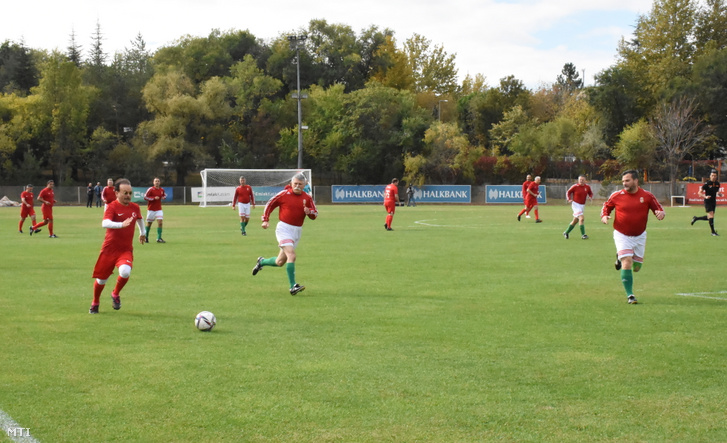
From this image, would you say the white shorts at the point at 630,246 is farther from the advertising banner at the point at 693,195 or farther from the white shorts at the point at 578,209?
the advertising banner at the point at 693,195

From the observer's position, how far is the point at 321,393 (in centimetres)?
680

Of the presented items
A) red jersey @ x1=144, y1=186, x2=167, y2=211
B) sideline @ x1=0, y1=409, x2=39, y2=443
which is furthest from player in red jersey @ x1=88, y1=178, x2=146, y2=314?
red jersey @ x1=144, y1=186, x2=167, y2=211

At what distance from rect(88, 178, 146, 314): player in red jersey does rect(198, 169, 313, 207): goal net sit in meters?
49.7

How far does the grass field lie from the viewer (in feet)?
19.6

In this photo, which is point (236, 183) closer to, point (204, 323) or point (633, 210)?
point (633, 210)

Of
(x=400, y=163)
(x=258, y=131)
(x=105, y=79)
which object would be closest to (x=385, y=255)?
(x=400, y=163)

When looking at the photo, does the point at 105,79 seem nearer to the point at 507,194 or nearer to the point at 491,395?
the point at 507,194

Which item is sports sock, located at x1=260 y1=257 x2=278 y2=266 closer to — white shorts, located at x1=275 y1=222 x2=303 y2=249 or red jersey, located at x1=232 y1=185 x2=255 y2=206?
white shorts, located at x1=275 y1=222 x2=303 y2=249

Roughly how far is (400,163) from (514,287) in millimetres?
59357

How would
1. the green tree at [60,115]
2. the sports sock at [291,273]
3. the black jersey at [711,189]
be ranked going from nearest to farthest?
the sports sock at [291,273] < the black jersey at [711,189] < the green tree at [60,115]

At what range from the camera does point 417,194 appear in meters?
68.7

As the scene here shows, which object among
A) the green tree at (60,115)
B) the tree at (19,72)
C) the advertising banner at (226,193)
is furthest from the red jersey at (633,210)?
the tree at (19,72)

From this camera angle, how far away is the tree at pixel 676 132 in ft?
210

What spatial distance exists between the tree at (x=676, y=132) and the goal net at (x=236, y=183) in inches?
1154
